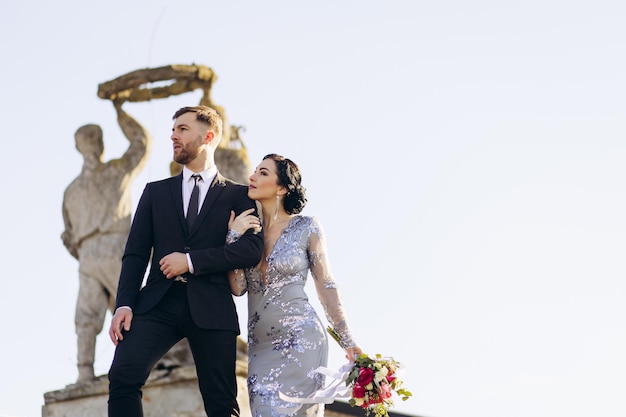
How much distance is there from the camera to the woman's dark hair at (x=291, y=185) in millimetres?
7219

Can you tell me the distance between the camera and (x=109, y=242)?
14555mm

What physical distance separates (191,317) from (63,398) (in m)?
7.70

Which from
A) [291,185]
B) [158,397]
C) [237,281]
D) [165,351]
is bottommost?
[158,397]

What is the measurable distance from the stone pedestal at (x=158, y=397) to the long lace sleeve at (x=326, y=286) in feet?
20.1

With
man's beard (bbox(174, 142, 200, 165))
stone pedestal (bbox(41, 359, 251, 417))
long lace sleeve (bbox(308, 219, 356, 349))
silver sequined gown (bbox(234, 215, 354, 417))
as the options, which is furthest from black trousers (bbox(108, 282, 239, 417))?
stone pedestal (bbox(41, 359, 251, 417))

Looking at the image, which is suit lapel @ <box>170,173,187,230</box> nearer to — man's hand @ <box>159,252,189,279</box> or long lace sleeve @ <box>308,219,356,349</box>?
man's hand @ <box>159,252,189,279</box>

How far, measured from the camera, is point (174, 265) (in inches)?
262

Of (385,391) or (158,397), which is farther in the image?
(158,397)

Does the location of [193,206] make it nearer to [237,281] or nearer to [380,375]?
[237,281]

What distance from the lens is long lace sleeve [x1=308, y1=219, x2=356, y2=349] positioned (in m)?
6.95

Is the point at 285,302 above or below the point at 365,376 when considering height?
A: above

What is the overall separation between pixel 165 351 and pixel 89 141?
8554 mm

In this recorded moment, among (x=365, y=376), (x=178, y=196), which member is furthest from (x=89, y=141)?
(x=365, y=376)

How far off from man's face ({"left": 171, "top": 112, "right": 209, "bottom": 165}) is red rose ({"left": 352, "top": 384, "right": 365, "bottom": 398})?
4.74ft
